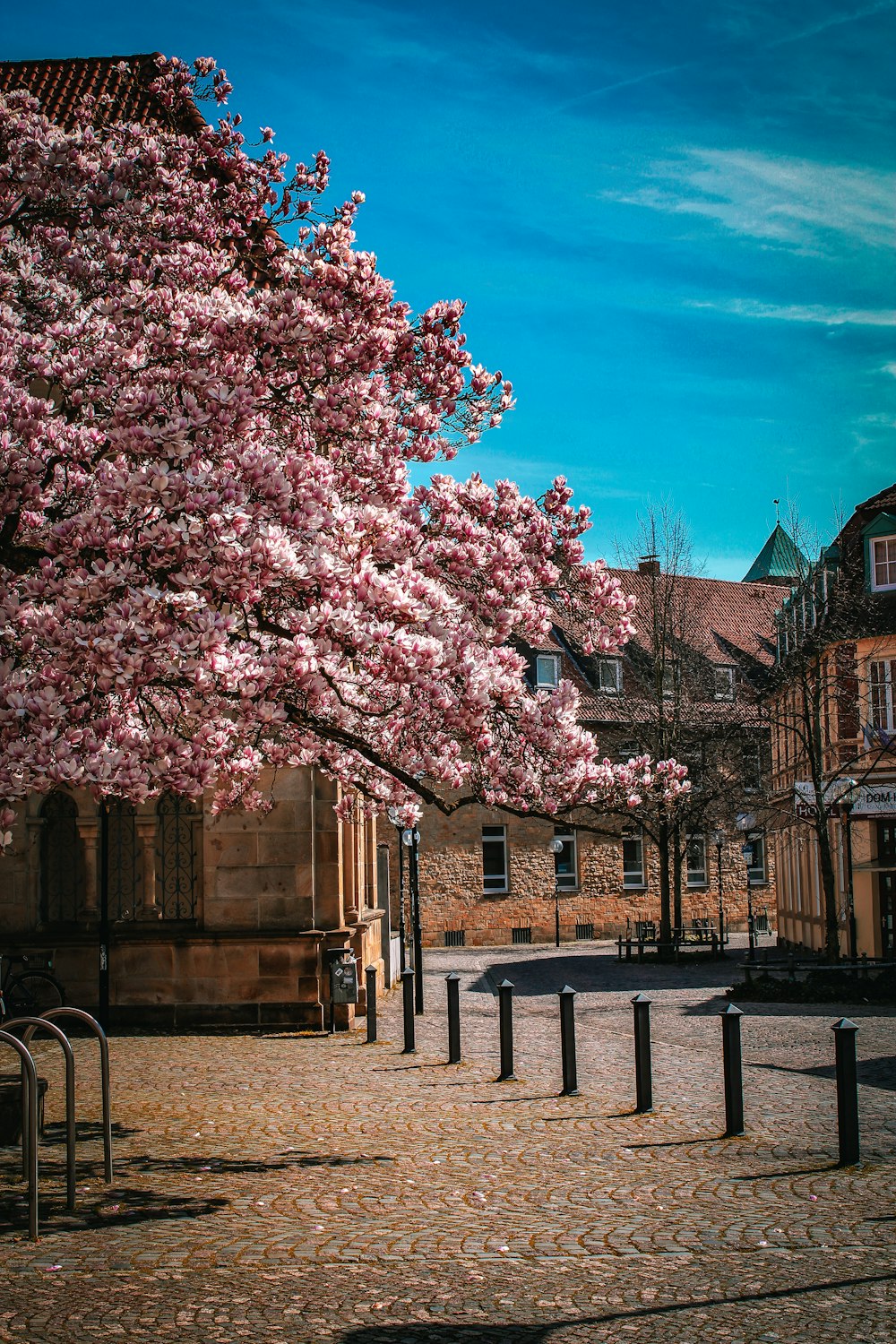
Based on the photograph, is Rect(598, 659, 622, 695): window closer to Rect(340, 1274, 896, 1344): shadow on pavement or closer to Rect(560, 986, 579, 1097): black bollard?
Rect(560, 986, 579, 1097): black bollard

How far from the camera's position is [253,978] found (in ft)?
54.3

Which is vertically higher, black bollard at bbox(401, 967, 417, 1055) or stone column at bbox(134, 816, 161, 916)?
stone column at bbox(134, 816, 161, 916)

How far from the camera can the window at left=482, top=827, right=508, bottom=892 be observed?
41469 millimetres

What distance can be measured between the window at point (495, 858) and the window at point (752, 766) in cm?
758

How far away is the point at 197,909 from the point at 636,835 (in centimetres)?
1902

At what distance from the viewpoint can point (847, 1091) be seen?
8055 millimetres

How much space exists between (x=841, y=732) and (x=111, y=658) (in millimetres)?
27330

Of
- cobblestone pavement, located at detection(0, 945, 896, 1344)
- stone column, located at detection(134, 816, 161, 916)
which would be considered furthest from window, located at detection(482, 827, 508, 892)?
cobblestone pavement, located at detection(0, 945, 896, 1344)

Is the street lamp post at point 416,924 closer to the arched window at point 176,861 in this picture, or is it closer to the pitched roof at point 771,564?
the arched window at point 176,861

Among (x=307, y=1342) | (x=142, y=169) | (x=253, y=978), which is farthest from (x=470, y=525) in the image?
(x=253, y=978)

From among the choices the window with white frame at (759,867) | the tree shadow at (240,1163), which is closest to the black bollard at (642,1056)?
the tree shadow at (240,1163)

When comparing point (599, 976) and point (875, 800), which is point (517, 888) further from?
point (599, 976)

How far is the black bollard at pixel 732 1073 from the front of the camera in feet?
29.7

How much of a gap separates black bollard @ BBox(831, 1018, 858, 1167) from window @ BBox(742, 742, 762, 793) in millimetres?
29590
